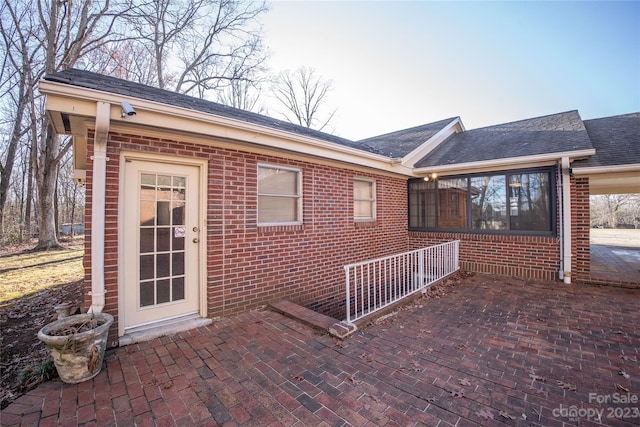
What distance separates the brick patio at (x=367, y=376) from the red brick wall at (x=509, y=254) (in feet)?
7.55

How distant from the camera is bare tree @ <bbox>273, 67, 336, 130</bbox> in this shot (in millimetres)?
23328

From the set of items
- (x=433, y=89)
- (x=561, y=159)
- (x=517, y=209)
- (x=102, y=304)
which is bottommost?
(x=102, y=304)

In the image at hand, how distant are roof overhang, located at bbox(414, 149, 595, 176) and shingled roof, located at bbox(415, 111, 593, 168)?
133 mm

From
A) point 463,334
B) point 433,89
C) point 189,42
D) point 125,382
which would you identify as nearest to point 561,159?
point 463,334

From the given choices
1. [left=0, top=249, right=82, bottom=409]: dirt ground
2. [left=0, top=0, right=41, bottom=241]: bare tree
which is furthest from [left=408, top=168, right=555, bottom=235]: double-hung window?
[left=0, top=0, right=41, bottom=241]: bare tree

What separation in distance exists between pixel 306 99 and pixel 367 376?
24239mm

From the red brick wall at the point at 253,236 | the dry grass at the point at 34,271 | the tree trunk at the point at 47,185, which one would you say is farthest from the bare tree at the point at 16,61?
the red brick wall at the point at 253,236

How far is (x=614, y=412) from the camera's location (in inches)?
85.0

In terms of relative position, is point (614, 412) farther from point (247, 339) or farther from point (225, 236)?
point (225, 236)

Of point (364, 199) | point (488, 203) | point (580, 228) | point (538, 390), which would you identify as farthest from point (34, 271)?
point (580, 228)

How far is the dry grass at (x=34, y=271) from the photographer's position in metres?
6.33

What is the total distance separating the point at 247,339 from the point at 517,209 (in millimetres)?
7084

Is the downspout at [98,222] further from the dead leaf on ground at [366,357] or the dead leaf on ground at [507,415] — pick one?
the dead leaf on ground at [507,415]

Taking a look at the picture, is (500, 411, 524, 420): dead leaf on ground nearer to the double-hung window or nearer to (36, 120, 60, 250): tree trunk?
the double-hung window
